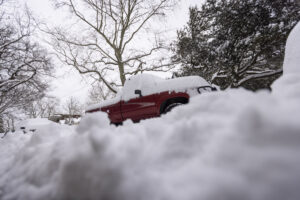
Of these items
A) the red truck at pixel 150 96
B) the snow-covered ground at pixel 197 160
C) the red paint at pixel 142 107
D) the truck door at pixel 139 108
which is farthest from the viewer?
the truck door at pixel 139 108

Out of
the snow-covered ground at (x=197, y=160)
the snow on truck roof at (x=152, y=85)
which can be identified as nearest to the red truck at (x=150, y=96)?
the snow on truck roof at (x=152, y=85)

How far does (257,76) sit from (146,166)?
10599mm

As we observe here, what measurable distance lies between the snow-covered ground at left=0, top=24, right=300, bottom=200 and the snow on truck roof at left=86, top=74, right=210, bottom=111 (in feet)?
8.09

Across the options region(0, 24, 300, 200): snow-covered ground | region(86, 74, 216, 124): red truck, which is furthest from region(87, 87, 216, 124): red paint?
region(0, 24, 300, 200): snow-covered ground

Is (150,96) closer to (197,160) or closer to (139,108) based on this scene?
Result: (139,108)

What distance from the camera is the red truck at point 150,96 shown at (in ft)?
12.1

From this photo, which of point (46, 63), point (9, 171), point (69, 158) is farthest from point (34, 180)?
point (46, 63)

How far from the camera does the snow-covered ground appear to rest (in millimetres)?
583

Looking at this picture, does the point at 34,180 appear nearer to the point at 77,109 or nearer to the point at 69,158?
the point at 69,158

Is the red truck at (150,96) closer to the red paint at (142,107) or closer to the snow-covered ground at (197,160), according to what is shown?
the red paint at (142,107)

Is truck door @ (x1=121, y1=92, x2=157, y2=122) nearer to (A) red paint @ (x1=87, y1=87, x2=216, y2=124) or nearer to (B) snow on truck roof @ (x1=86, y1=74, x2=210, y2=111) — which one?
(A) red paint @ (x1=87, y1=87, x2=216, y2=124)

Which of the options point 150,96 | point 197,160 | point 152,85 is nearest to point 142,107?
point 150,96

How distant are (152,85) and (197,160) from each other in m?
3.66

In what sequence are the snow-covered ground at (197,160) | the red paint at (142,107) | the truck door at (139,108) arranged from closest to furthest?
1. the snow-covered ground at (197,160)
2. the red paint at (142,107)
3. the truck door at (139,108)
